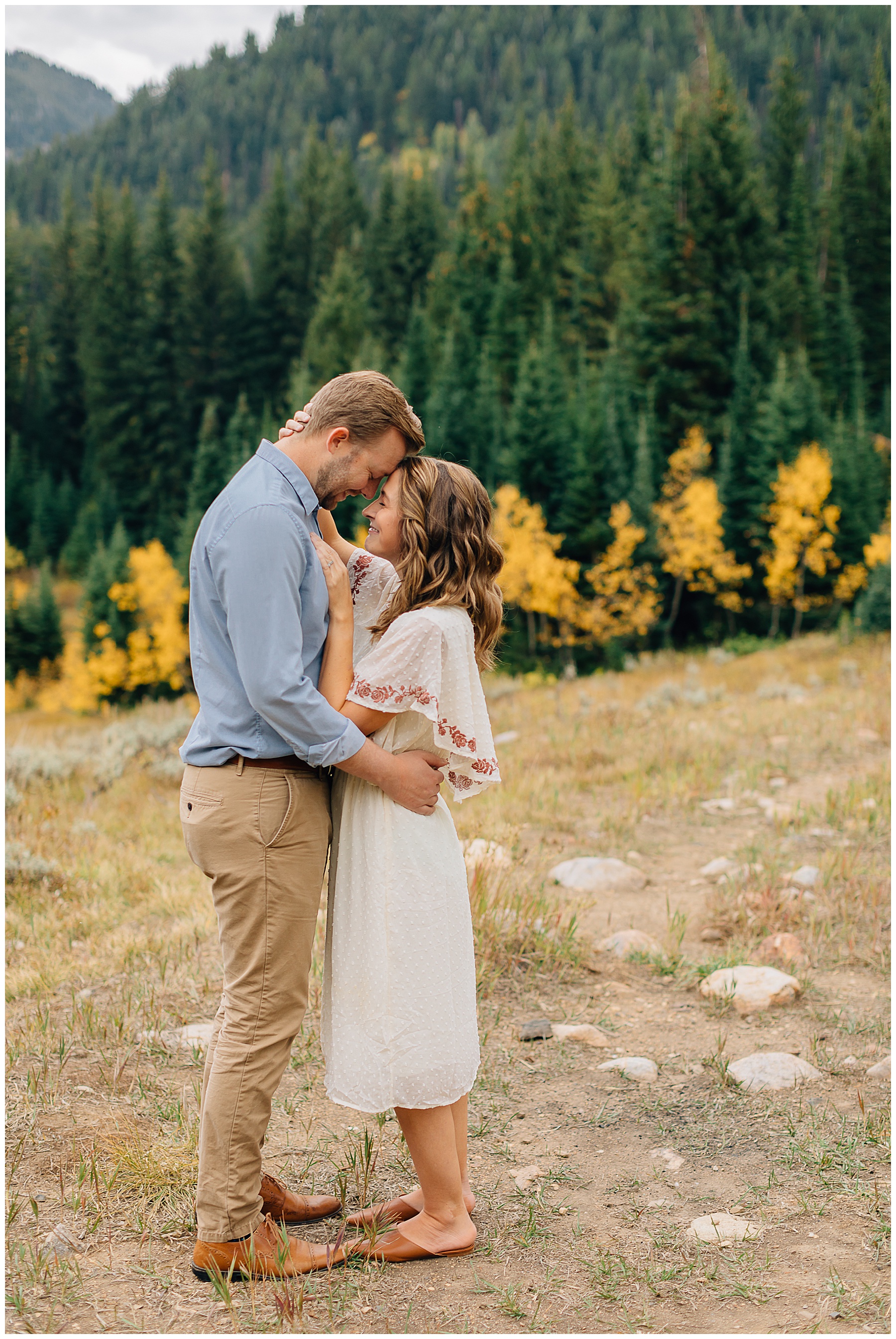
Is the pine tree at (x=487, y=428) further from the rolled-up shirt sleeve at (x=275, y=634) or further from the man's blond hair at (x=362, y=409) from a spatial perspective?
the rolled-up shirt sleeve at (x=275, y=634)

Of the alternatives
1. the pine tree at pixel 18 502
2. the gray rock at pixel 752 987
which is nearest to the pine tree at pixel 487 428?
the pine tree at pixel 18 502

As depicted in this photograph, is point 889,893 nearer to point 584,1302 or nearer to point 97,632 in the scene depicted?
point 584,1302

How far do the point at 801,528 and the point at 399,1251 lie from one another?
30.2 m

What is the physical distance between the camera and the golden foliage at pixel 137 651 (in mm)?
42875

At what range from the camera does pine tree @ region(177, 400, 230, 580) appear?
46.2 metres

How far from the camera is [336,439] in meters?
2.86

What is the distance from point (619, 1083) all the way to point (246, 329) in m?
61.9

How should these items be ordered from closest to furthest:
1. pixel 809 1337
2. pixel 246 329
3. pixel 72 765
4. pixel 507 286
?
pixel 809 1337 → pixel 72 765 → pixel 507 286 → pixel 246 329

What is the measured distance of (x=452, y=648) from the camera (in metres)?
2.92

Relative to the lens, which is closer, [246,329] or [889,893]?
[889,893]

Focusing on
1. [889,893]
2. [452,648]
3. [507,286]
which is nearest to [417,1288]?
[452,648]

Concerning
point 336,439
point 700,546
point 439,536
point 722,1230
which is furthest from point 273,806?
point 700,546

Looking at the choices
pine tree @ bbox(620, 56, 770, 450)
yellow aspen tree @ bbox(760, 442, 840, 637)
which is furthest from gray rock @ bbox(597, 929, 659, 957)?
pine tree @ bbox(620, 56, 770, 450)

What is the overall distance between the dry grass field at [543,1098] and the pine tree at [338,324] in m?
47.3
